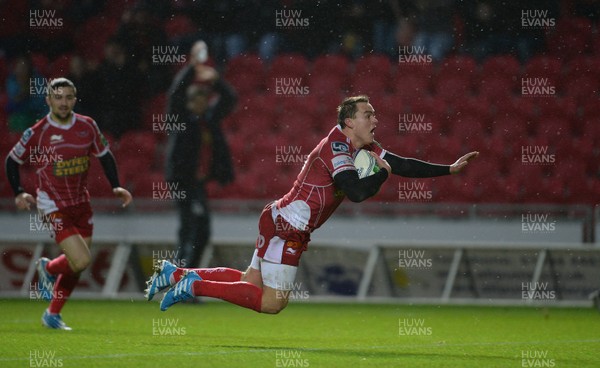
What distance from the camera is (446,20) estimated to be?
15.7 metres

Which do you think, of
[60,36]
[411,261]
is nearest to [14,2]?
[60,36]

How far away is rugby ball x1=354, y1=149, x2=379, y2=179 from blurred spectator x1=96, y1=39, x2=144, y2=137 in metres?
7.77

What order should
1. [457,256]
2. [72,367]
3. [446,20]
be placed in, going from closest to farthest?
[72,367]
[457,256]
[446,20]

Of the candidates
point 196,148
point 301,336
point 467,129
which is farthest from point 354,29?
point 301,336

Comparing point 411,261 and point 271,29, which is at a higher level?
point 271,29

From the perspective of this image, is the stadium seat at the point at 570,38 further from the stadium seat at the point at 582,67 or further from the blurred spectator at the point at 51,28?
the blurred spectator at the point at 51,28

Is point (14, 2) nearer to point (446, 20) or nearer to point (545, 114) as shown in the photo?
point (446, 20)

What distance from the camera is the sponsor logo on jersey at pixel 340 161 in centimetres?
726

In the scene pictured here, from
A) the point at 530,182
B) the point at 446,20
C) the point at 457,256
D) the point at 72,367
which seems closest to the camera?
A: the point at 72,367

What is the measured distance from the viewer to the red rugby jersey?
9.05 m

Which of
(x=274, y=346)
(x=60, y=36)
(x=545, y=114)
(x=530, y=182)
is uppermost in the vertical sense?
(x=60, y=36)

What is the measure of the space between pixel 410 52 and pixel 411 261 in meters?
3.88

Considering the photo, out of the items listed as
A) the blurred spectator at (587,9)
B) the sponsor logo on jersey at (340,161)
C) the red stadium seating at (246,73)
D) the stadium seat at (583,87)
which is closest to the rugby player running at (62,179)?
the sponsor logo on jersey at (340,161)

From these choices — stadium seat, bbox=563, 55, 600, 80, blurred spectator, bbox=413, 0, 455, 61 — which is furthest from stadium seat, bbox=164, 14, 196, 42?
stadium seat, bbox=563, 55, 600, 80
